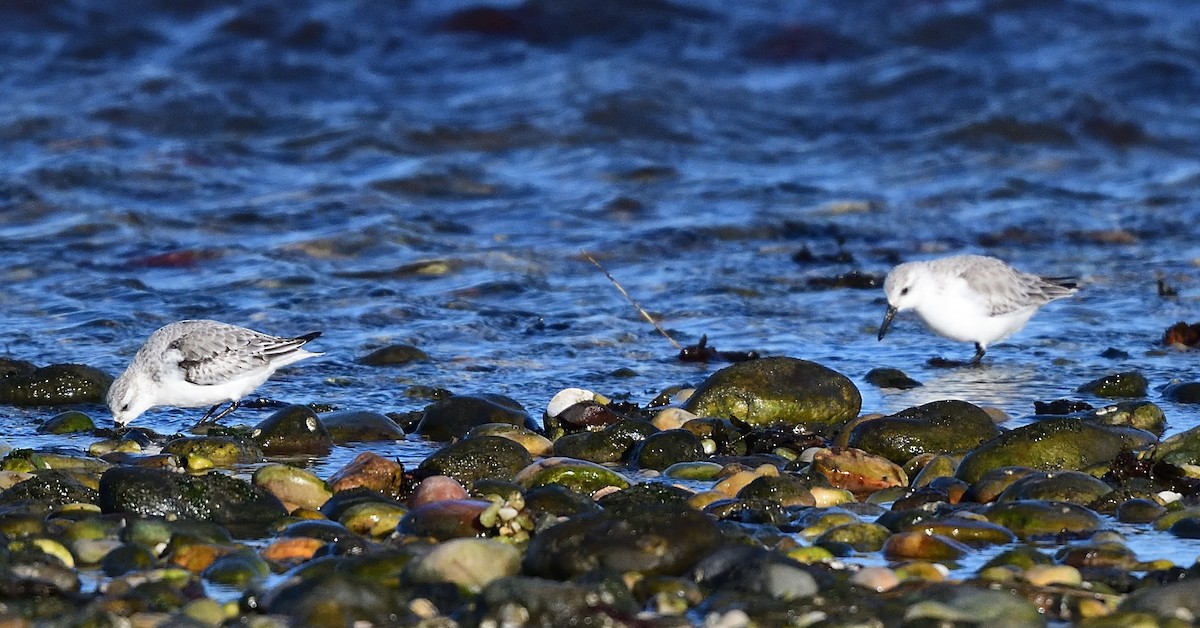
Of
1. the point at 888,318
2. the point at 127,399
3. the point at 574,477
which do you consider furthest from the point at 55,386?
the point at 888,318

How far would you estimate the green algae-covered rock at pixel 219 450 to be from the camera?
604 centimetres

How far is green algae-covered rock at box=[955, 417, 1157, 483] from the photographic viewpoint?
5.59 m

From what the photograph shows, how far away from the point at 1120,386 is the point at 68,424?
4.80 meters

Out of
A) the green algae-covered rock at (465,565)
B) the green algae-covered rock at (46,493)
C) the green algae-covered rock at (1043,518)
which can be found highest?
the green algae-covered rock at (465,565)

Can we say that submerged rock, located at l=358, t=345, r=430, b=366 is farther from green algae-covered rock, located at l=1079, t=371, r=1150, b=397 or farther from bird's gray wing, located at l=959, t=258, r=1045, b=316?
green algae-covered rock, located at l=1079, t=371, r=1150, b=397

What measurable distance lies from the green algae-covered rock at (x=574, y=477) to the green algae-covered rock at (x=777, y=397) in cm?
120

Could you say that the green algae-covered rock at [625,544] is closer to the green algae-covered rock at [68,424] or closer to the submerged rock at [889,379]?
the green algae-covered rock at [68,424]

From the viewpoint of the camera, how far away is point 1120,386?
7.18 m

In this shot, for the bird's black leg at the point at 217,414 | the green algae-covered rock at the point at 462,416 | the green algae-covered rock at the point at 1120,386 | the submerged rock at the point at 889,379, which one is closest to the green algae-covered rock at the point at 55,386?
the bird's black leg at the point at 217,414

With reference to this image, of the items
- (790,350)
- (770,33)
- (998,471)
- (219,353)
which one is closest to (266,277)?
(219,353)

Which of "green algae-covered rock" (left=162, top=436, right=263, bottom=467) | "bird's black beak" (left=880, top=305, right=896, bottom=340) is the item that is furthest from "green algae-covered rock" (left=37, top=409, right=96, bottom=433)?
"bird's black beak" (left=880, top=305, right=896, bottom=340)

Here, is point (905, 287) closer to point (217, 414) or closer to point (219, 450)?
point (217, 414)

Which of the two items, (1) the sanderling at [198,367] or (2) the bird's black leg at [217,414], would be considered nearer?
(1) the sanderling at [198,367]

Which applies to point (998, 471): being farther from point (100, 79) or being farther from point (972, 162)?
point (100, 79)
